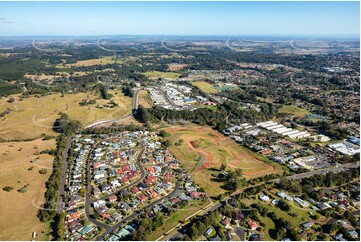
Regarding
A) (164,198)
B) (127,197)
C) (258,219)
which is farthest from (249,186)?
(127,197)

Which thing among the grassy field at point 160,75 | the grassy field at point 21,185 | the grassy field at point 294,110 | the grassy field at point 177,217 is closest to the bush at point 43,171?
the grassy field at point 21,185

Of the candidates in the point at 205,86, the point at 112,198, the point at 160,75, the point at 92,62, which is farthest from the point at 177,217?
the point at 92,62

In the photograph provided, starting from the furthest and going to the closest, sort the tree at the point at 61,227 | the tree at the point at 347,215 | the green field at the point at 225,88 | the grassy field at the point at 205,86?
the green field at the point at 225,88, the grassy field at the point at 205,86, the tree at the point at 347,215, the tree at the point at 61,227

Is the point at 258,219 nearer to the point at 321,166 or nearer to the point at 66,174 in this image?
the point at 321,166

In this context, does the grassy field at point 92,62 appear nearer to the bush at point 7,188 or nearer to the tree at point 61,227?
the bush at point 7,188

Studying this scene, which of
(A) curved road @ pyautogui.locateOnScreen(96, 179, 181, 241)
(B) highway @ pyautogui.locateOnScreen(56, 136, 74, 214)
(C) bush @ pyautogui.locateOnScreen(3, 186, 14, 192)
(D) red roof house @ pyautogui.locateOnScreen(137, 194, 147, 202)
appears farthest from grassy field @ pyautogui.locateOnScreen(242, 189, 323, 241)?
(C) bush @ pyautogui.locateOnScreen(3, 186, 14, 192)
